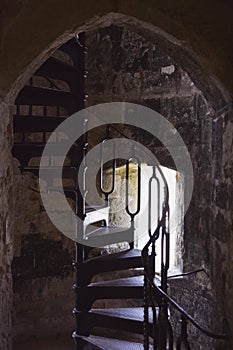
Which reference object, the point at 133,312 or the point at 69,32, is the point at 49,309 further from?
the point at 69,32

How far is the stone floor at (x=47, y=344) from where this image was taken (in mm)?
4277

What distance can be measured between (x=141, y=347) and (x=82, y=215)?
1040 mm

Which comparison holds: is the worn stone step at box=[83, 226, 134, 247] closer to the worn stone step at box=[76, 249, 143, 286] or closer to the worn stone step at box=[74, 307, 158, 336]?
the worn stone step at box=[76, 249, 143, 286]

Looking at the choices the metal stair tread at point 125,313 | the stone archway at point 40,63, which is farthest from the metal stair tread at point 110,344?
the stone archway at point 40,63

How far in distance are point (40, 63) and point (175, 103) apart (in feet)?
8.34

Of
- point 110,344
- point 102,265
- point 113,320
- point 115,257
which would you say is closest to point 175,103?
point 115,257

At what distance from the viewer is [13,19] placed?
1686 millimetres

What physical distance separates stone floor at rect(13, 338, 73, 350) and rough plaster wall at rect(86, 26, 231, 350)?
1077 mm

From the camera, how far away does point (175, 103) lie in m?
4.27

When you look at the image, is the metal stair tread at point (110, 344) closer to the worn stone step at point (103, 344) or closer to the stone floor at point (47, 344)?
the worn stone step at point (103, 344)

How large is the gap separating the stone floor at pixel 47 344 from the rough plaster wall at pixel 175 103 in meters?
1.08

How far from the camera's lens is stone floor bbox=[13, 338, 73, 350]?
168 inches

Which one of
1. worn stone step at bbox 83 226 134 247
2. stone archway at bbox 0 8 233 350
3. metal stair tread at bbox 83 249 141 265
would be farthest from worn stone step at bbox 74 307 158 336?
stone archway at bbox 0 8 233 350

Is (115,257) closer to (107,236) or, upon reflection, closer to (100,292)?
(107,236)
